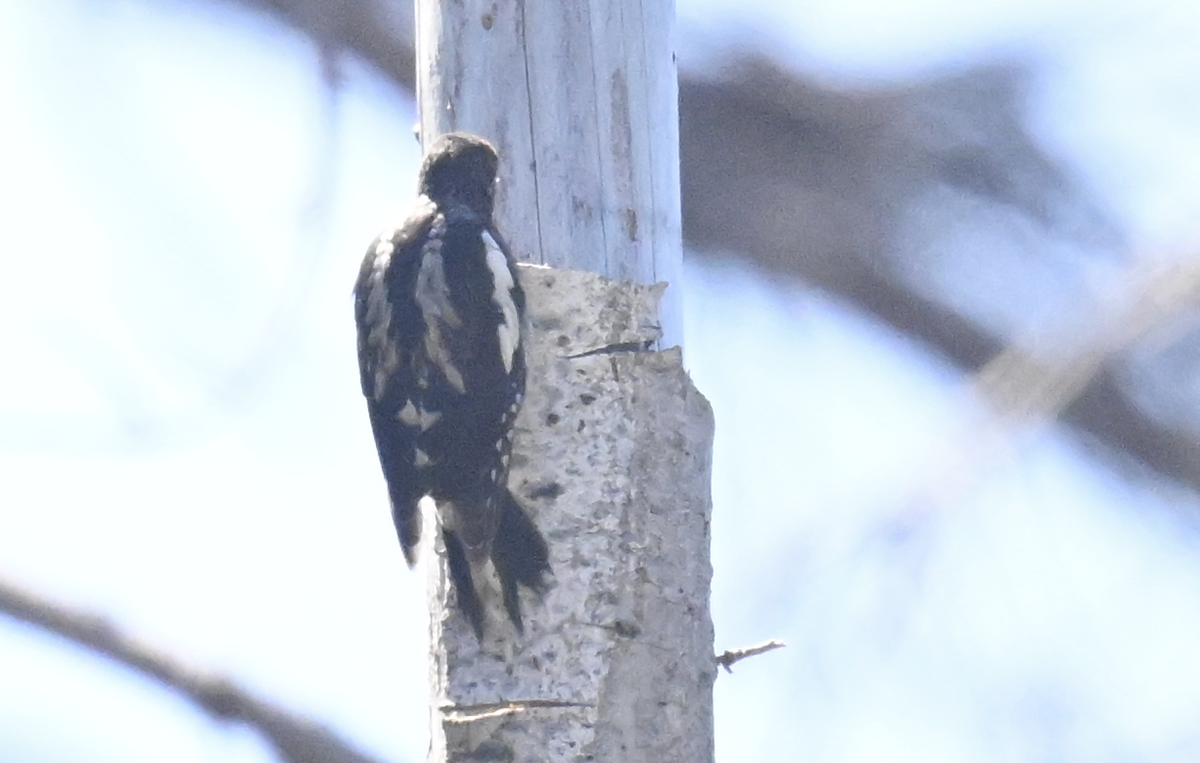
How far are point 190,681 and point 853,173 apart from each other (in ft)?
7.37

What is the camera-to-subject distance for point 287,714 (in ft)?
14.3

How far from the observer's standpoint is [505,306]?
2482mm

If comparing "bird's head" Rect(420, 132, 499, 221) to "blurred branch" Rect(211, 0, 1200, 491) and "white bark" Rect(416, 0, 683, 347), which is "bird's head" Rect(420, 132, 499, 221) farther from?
"blurred branch" Rect(211, 0, 1200, 491)

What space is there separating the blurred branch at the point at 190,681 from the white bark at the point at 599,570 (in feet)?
6.27

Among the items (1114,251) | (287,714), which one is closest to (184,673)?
(287,714)

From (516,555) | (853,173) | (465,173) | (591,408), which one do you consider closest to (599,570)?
(516,555)

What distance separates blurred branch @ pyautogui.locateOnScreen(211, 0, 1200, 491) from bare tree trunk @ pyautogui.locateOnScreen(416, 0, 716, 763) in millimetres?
1145

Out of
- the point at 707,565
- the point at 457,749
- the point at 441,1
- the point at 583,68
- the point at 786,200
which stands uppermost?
the point at 786,200

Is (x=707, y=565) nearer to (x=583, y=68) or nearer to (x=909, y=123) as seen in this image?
(x=583, y=68)

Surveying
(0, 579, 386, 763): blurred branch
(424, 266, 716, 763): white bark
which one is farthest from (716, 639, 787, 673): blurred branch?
(0, 579, 386, 763): blurred branch

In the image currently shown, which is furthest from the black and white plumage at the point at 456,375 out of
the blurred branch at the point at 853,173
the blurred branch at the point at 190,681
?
the blurred branch at the point at 190,681

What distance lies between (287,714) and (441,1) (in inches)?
90.7

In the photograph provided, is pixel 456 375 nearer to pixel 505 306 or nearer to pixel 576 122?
pixel 505 306

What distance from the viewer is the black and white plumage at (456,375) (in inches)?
97.1
